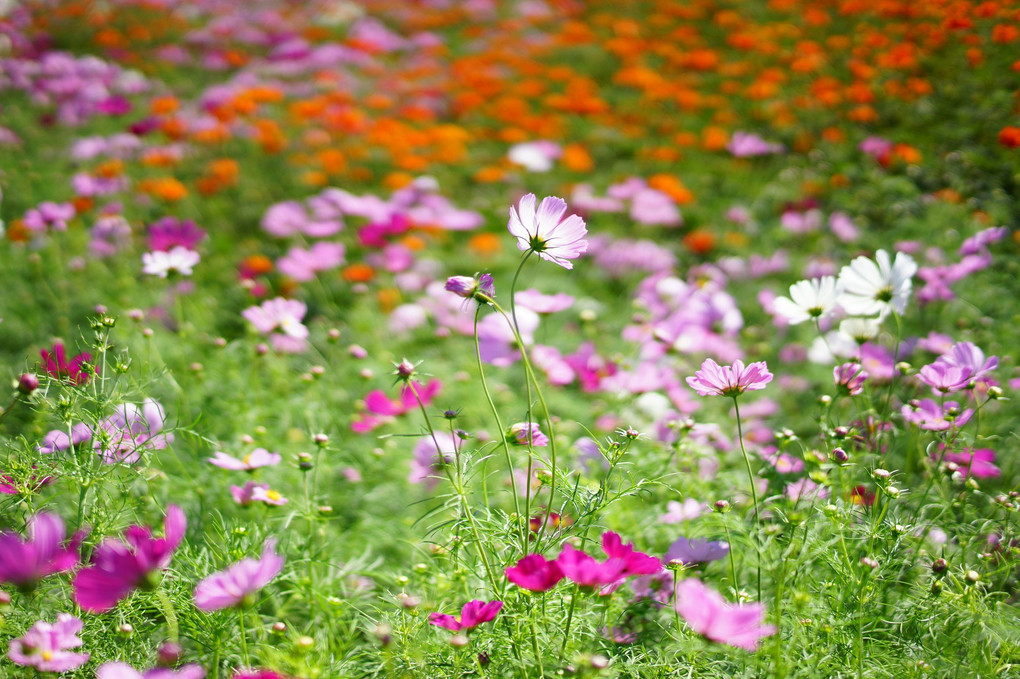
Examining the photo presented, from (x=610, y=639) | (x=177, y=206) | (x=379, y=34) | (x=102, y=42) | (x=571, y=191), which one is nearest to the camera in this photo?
(x=610, y=639)

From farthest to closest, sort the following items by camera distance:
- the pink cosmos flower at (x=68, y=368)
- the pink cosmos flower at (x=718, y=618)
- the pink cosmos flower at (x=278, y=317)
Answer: the pink cosmos flower at (x=278, y=317) < the pink cosmos flower at (x=68, y=368) < the pink cosmos flower at (x=718, y=618)

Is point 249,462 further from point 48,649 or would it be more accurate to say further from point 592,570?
point 592,570

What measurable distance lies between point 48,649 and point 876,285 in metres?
1.20

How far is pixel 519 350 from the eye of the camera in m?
1.44

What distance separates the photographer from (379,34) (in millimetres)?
4125

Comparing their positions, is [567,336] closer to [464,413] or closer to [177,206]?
[464,413]

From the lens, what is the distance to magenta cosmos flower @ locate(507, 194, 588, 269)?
800 mm

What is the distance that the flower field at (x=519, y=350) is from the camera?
857 millimetres

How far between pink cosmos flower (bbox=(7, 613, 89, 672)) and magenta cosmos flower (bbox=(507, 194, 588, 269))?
0.65 metres

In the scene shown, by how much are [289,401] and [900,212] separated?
1.89 metres

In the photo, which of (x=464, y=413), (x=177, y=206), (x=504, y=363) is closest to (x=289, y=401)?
(x=464, y=413)

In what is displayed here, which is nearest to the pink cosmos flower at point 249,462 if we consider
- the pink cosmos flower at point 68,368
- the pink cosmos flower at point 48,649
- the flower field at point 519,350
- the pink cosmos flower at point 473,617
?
the flower field at point 519,350

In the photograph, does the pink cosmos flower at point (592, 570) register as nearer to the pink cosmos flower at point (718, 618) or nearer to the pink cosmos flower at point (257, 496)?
the pink cosmos flower at point (718, 618)

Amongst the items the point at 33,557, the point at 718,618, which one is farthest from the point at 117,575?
the point at 718,618
